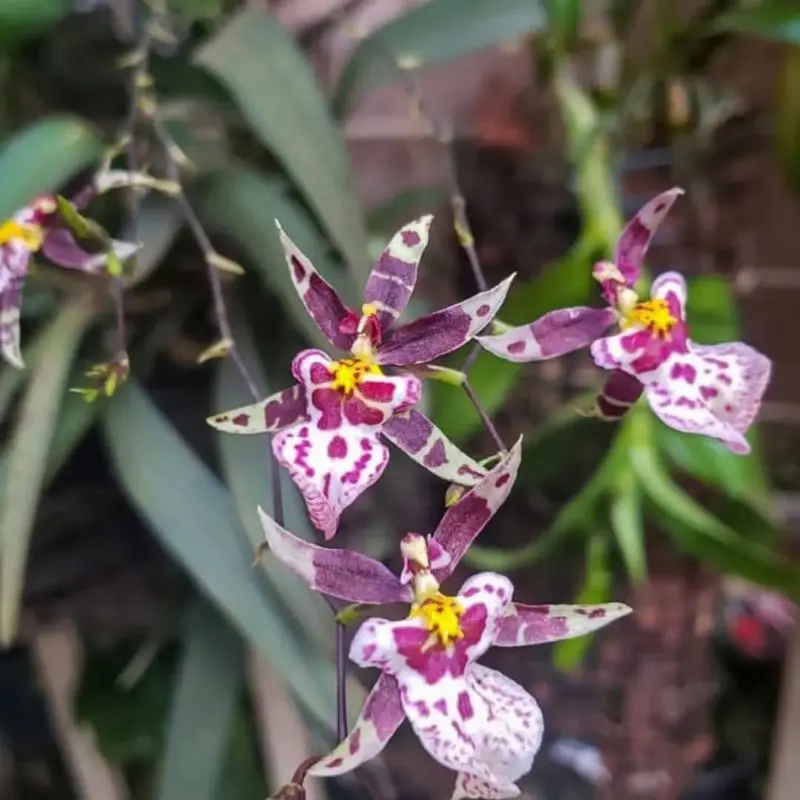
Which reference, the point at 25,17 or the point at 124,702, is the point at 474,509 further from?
the point at 124,702

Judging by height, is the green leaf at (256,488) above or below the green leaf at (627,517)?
above

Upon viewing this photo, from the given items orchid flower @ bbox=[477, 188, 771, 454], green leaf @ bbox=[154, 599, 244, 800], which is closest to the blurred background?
green leaf @ bbox=[154, 599, 244, 800]

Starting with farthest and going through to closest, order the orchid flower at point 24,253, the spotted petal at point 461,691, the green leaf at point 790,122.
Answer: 1. the green leaf at point 790,122
2. the orchid flower at point 24,253
3. the spotted petal at point 461,691

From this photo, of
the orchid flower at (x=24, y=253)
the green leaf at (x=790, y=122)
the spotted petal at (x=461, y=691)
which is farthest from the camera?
the green leaf at (x=790, y=122)

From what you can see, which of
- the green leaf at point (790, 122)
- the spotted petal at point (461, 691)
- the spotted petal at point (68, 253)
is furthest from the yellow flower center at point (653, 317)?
the green leaf at point (790, 122)

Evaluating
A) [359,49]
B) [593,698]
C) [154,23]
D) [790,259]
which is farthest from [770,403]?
[154,23]

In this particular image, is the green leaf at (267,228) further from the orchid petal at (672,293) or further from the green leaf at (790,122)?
the green leaf at (790,122)

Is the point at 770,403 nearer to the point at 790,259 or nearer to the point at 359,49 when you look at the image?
the point at 790,259

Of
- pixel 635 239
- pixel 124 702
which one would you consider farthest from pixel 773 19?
pixel 124 702
